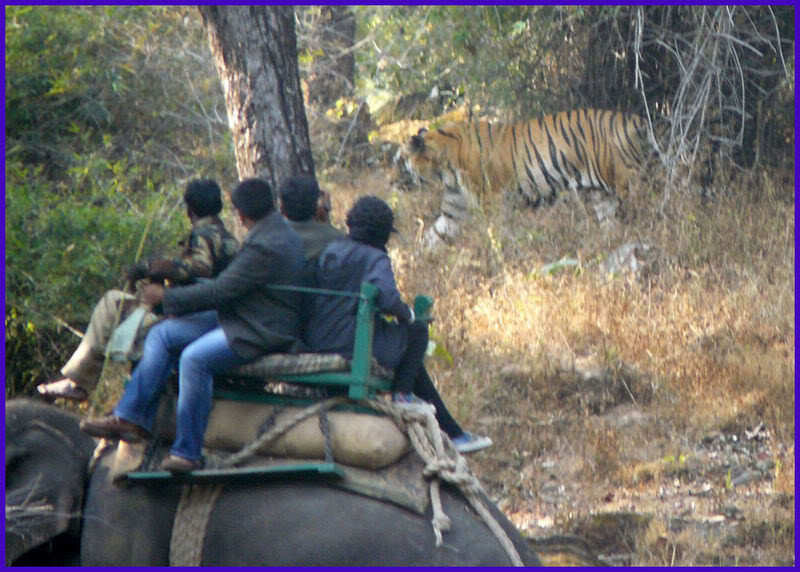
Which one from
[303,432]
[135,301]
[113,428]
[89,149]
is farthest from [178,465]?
[89,149]

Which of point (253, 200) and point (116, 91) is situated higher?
point (116, 91)

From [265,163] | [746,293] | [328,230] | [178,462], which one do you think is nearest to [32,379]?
[265,163]

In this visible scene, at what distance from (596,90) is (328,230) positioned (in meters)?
8.30

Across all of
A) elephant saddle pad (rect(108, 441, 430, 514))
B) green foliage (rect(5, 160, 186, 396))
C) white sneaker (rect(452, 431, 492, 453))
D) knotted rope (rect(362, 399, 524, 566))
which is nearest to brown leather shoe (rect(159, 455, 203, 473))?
elephant saddle pad (rect(108, 441, 430, 514))

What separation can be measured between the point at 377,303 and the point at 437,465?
620 mm

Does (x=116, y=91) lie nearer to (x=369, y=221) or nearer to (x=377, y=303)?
(x=369, y=221)

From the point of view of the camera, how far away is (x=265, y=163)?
8.96m

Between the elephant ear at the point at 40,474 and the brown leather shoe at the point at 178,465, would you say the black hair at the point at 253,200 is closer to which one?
the brown leather shoe at the point at 178,465

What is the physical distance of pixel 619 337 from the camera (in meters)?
9.31

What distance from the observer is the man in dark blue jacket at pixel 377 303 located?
5090 millimetres

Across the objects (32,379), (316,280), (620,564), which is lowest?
(620,564)

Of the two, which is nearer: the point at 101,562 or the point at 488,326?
the point at 101,562

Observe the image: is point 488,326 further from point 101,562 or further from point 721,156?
point 101,562

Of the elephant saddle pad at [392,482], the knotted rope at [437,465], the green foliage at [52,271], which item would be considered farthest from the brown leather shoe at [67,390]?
the green foliage at [52,271]
